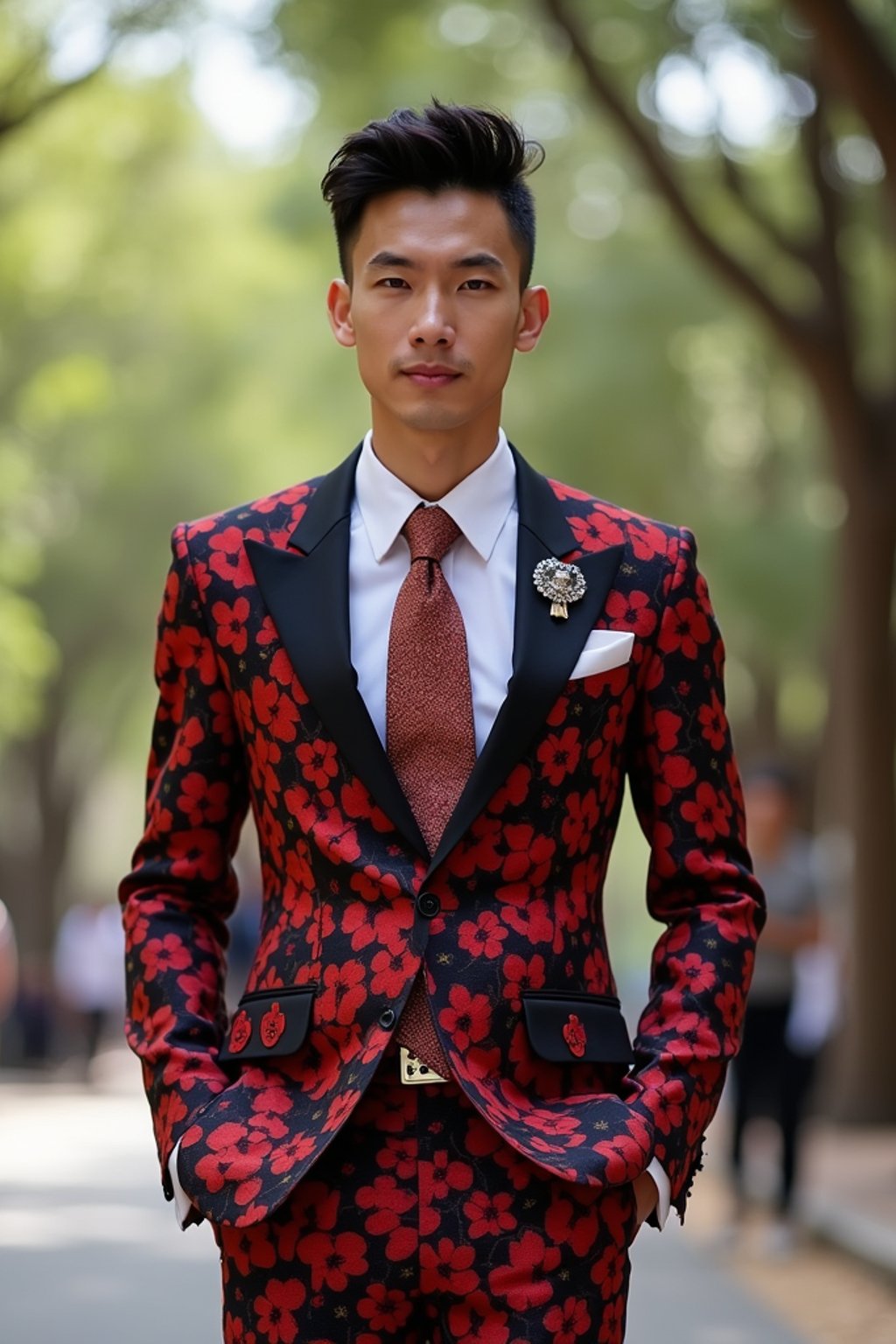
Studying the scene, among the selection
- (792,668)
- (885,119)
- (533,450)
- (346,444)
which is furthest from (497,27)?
(792,668)

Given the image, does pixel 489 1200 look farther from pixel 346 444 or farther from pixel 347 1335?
pixel 346 444

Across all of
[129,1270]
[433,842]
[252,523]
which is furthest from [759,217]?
[433,842]

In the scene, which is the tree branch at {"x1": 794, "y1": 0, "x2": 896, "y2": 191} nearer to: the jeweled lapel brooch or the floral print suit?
the floral print suit

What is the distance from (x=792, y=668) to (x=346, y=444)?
6.84m

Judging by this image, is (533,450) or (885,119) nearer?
(885,119)

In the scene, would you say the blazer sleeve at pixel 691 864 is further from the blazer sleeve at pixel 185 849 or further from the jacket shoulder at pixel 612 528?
the blazer sleeve at pixel 185 849

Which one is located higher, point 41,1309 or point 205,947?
point 205,947

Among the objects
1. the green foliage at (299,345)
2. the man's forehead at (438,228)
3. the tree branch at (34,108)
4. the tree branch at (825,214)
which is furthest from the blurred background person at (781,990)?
the man's forehead at (438,228)

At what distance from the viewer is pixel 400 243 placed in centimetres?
340

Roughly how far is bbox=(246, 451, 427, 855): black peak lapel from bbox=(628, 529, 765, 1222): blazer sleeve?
41 centimetres

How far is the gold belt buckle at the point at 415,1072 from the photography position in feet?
10.4

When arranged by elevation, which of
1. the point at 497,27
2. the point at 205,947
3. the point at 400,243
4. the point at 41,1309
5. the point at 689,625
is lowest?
the point at 41,1309

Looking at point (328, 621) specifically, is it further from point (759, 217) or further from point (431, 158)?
point (759, 217)

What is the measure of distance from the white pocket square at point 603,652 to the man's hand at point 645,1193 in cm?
69
